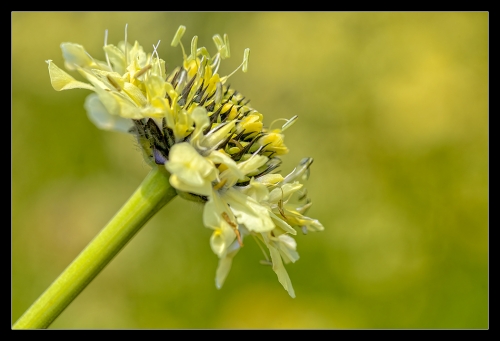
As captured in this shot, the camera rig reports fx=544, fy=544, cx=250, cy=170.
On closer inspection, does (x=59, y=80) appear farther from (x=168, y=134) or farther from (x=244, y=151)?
(x=244, y=151)

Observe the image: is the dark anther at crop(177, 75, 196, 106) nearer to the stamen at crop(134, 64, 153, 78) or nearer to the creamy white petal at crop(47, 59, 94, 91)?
the stamen at crop(134, 64, 153, 78)

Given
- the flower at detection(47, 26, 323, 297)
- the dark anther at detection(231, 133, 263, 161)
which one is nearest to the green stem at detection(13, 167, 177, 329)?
the flower at detection(47, 26, 323, 297)

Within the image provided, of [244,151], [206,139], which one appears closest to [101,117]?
[206,139]

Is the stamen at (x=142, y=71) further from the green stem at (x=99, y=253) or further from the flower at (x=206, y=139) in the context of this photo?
the green stem at (x=99, y=253)

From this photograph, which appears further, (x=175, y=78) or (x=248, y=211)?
(x=175, y=78)

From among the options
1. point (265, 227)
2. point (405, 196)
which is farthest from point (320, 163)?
point (265, 227)

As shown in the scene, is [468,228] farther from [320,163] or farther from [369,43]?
[369,43]
